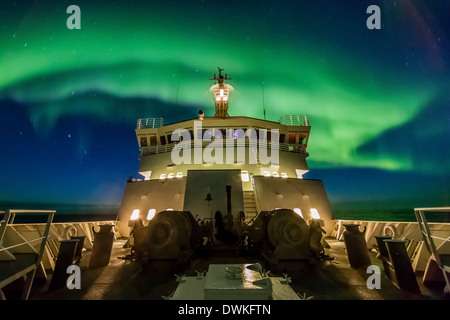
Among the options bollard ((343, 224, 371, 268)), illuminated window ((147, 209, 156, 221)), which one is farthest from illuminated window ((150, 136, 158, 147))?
bollard ((343, 224, 371, 268))

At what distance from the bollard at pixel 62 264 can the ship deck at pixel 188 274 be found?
0.17m

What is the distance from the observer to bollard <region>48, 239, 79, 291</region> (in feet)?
15.5

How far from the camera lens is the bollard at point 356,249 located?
622 cm

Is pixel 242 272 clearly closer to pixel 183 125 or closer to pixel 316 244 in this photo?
pixel 316 244

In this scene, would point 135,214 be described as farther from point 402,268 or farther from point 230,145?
point 402,268

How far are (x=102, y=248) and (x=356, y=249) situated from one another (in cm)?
844

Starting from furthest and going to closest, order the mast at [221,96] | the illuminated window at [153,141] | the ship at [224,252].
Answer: the mast at [221,96]
the illuminated window at [153,141]
the ship at [224,252]

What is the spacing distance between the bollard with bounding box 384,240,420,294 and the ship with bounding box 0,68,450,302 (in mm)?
21

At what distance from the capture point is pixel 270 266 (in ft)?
19.8

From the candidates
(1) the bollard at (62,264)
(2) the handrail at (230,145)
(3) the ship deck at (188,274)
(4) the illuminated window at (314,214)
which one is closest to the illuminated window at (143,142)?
(2) the handrail at (230,145)

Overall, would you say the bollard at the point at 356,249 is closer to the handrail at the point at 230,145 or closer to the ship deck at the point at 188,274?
the ship deck at the point at 188,274
